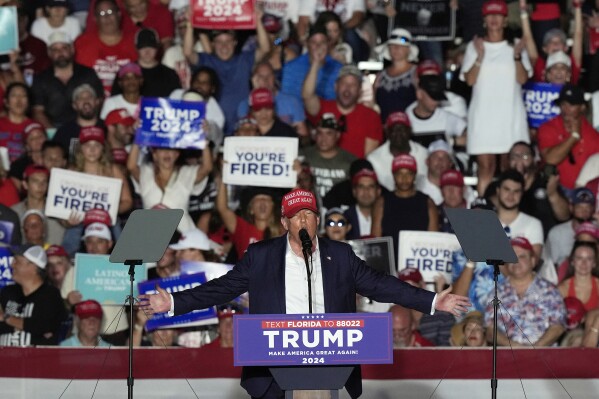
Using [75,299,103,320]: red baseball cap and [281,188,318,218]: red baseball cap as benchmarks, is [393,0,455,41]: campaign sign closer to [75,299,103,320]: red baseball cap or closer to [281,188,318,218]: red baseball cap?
[75,299,103,320]: red baseball cap

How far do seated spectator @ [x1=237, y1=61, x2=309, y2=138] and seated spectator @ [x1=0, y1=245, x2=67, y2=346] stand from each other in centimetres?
232

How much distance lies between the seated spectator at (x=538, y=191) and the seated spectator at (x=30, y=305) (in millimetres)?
3960

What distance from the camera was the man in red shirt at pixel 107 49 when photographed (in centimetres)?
1350

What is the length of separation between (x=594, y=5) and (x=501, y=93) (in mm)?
1564

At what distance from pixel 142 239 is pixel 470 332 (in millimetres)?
4284

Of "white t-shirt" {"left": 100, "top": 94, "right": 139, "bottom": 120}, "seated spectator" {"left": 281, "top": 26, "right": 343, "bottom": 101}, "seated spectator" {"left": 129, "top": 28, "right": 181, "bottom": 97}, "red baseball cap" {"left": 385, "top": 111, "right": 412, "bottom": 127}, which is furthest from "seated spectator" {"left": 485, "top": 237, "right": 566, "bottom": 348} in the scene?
"white t-shirt" {"left": 100, "top": 94, "right": 139, "bottom": 120}

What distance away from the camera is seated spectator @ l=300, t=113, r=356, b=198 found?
499 inches

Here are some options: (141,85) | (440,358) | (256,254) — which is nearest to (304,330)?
(256,254)

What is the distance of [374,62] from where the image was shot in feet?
44.3

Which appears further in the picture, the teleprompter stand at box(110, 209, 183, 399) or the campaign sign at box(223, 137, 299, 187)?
the campaign sign at box(223, 137, 299, 187)

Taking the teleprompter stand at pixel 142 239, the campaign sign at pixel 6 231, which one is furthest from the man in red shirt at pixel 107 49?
the teleprompter stand at pixel 142 239

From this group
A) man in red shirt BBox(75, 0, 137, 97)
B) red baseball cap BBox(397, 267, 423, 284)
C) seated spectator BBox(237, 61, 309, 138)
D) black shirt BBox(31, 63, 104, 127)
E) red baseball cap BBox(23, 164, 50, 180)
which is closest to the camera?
red baseball cap BBox(397, 267, 423, 284)

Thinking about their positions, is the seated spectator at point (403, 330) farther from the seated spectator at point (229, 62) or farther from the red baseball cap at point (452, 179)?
the seated spectator at point (229, 62)

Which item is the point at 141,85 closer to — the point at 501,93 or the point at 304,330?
the point at 501,93
